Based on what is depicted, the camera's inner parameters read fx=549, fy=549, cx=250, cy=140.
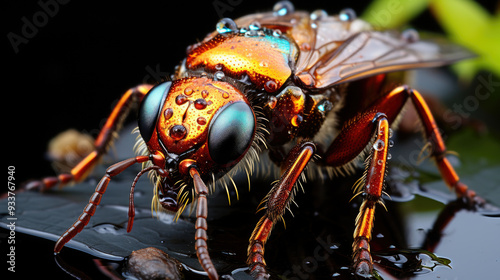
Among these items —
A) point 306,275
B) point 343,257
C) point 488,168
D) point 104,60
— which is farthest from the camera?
point 104,60

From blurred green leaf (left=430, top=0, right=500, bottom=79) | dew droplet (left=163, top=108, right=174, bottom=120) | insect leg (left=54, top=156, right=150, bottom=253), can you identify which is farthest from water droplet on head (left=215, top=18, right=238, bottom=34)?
blurred green leaf (left=430, top=0, right=500, bottom=79)

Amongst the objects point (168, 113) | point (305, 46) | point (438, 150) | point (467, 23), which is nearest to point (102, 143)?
point (168, 113)

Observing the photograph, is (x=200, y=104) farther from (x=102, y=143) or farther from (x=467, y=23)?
(x=467, y=23)

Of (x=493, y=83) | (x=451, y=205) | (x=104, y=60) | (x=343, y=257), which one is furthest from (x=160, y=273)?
(x=493, y=83)

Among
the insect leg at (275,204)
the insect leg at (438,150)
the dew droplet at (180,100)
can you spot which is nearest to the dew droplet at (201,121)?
the dew droplet at (180,100)

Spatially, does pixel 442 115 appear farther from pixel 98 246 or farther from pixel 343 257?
pixel 98 246

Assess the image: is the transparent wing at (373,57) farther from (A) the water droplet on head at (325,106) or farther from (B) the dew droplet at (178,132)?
(B) the dew droplet at (178,132)
